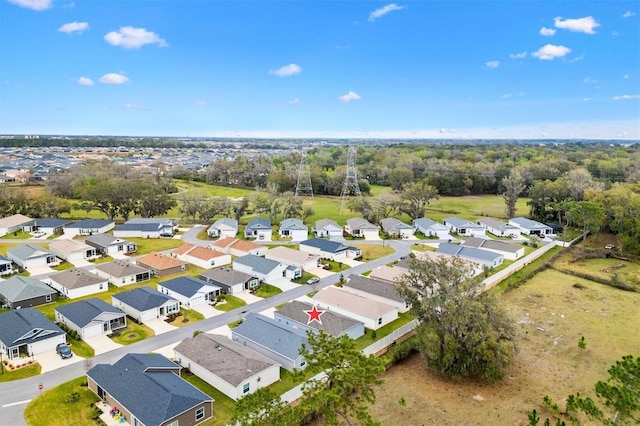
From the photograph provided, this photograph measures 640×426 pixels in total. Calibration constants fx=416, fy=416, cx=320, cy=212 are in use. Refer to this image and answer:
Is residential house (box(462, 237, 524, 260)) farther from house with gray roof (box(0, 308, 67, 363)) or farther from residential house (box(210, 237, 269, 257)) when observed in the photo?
house with gray roof (box(0, 308, 67, 363))

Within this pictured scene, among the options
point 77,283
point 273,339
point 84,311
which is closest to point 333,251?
point 273,339

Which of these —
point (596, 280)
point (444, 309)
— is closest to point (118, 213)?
point (444, 309)

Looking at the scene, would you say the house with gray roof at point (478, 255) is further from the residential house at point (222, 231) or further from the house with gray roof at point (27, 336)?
the house with gray roof at point (27, 336)

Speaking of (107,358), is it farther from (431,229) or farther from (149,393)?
(431,229)

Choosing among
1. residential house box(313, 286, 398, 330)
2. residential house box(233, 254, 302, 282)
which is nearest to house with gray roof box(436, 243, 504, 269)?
residential house box(313, 286, 398, 330)

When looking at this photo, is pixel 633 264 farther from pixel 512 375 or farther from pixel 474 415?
pixel 474 415
